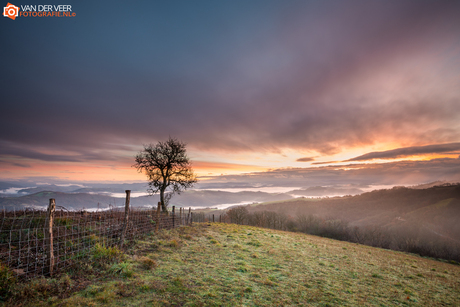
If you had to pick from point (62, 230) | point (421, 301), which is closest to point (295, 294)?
point (421, 301)

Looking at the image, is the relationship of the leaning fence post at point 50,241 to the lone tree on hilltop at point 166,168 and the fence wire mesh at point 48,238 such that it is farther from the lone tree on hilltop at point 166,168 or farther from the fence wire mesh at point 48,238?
the lone tree on hilltop at point 166,168

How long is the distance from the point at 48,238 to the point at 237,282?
24.2 ft

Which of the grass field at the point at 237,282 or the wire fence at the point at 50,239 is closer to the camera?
the grass field at the point at 237,282

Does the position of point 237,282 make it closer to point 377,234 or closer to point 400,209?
point 377,234

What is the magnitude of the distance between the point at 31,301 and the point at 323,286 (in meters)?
10.3

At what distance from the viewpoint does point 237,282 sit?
Answer: 760 centimetres

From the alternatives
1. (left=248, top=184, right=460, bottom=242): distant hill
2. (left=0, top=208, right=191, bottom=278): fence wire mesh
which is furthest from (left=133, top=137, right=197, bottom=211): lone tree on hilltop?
(left=248, top=184, right=460, bottom=242): distant hill

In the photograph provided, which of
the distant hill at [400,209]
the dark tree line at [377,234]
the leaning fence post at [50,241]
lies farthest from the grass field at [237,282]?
the distant hill at [400,209]

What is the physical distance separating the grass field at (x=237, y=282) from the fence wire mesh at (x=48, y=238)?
101cm

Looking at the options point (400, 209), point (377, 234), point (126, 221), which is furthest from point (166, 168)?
point (400, 209)

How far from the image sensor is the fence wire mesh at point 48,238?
648 centimetres

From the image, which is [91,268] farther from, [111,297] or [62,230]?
[62,230]

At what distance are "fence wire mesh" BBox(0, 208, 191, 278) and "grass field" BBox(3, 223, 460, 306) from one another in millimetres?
1007

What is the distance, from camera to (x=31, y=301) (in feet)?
16.1
